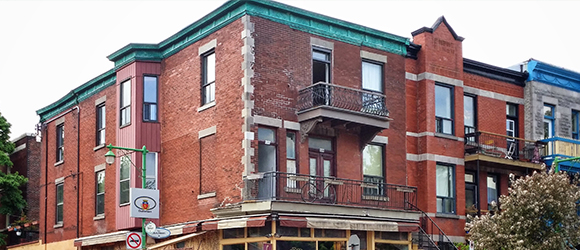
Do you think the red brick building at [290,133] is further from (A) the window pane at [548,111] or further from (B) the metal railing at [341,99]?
(A) the window pane at [548,111]

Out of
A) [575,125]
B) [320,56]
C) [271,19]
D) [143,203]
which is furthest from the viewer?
[575,125]

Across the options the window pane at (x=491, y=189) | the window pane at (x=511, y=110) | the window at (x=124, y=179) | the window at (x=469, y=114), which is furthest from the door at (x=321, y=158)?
the window pane at (x=511, y=110)

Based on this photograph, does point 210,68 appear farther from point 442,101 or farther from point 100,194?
point 442,101

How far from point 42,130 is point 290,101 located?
18184 millimetres

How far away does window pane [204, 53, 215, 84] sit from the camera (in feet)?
93.8

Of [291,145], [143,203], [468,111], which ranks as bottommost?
[143,203]

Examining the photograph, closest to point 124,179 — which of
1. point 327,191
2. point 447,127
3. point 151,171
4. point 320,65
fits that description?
point 151,171

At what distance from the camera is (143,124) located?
30.7 m

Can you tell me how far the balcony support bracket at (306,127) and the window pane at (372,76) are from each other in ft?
11.7

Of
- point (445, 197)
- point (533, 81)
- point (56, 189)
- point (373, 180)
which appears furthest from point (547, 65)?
point (56, 189)

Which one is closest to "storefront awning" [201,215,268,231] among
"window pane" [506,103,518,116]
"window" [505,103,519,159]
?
"window" [505,103,519,159]

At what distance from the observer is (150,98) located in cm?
3122

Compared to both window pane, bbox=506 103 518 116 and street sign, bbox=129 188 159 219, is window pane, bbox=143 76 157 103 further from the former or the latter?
window pane, bbox=506 103 518 116

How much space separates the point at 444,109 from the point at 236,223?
11.1 meters
